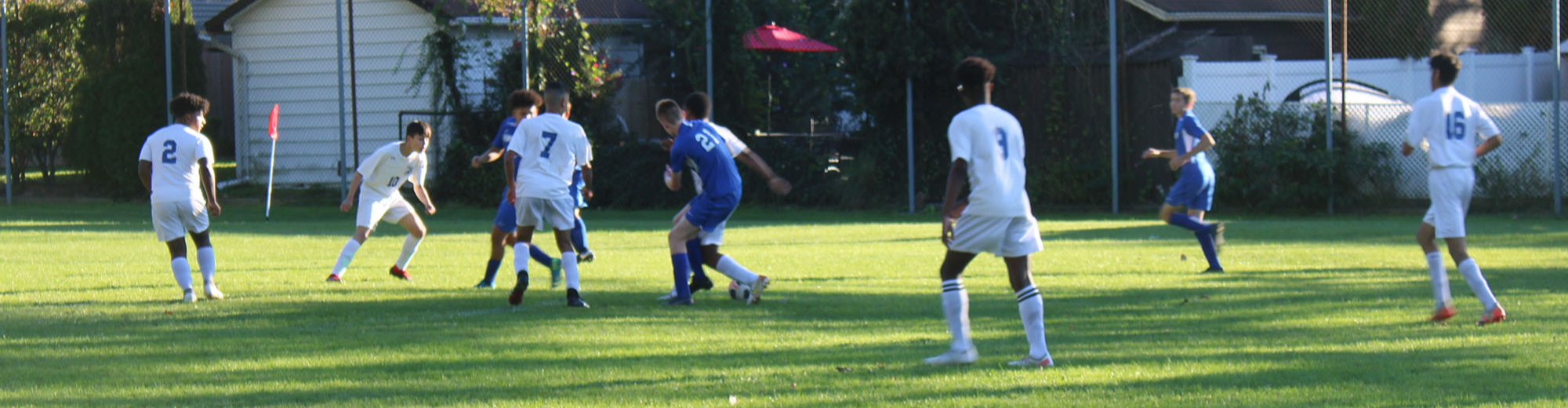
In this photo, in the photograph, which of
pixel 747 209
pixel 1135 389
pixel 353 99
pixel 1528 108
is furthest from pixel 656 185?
pixel 1135 389

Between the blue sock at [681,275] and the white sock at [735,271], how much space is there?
0.23 m

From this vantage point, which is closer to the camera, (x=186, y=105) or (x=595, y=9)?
(x=186, y=105)

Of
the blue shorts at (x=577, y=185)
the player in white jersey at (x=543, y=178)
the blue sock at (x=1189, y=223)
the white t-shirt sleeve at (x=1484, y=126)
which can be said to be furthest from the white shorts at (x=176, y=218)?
the white t-shirt sleeve at (x=1484, y=126)

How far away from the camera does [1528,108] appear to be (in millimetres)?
19469

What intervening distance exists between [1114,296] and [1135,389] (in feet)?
11.9

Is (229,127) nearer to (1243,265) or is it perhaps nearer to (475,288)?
(475,288)

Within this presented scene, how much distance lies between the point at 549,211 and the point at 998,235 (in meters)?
3.94

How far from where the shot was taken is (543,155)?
30.0ft

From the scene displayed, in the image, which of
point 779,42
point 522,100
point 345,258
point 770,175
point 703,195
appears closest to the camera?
point 770,175

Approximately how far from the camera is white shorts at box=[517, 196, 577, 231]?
29.8 feet

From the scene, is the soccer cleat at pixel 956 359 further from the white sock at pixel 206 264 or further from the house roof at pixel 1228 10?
the house roof at pixel 1228 10

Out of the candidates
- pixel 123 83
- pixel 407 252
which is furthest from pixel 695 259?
pixel 123 83

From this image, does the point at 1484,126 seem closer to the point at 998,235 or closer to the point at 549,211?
the point at 998,235

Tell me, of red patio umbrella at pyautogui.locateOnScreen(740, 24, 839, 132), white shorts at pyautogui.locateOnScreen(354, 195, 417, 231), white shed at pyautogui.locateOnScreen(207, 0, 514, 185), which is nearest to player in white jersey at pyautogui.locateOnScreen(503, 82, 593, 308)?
white shorts at pyautogui.locateOnScreen(354, 195, 417, 231)
